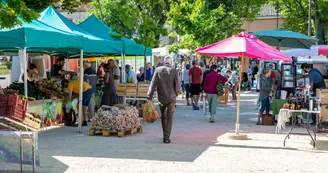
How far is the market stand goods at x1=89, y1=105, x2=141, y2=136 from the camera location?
44.7 feet

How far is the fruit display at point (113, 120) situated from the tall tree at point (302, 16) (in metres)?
33.8

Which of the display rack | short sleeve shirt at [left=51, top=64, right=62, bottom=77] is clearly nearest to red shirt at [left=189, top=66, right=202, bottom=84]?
short sleeve shirt at [left=51, top=64, right=62, bottom=77]

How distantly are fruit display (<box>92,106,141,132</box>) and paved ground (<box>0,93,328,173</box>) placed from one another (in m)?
0.31

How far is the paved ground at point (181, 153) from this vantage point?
9797 mm

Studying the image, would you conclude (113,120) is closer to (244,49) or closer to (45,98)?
(45,98)

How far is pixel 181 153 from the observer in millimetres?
11344

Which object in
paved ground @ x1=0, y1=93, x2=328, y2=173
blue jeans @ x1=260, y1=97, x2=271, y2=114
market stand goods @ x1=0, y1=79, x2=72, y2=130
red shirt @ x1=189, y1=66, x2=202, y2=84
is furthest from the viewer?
red shirt @ x1=189, y1=66, x2=202, y2=84

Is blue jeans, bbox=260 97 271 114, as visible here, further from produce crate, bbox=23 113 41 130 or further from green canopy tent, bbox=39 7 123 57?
produce crate, bbox=23 113 41 130

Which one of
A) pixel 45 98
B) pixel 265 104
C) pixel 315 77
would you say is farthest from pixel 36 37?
pixel 315 77

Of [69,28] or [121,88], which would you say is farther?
[121,88]

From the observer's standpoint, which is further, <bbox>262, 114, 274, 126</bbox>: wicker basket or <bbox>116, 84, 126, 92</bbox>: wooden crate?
<bbox>116, 84, 126, 92</bbox>: wooden crate

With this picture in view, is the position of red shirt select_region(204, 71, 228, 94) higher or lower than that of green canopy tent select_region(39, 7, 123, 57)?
lower

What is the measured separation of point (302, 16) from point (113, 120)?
122 ft

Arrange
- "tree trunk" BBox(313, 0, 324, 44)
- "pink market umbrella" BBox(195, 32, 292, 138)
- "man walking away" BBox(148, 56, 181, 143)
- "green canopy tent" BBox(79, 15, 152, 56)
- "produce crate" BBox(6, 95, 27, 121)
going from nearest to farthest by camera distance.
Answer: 1. "produce crate" BBox(6, 95, 27, 121)
2. "man walking away" BBox(148, 56, 181, 143)
3. "pink market umbrella" BBox(195, 32, 292, 138)
4. "green canopy tent" BBox(79, 15, 152, 56)
5. "tree trunk" BBox(313, 0, 324, 44)
